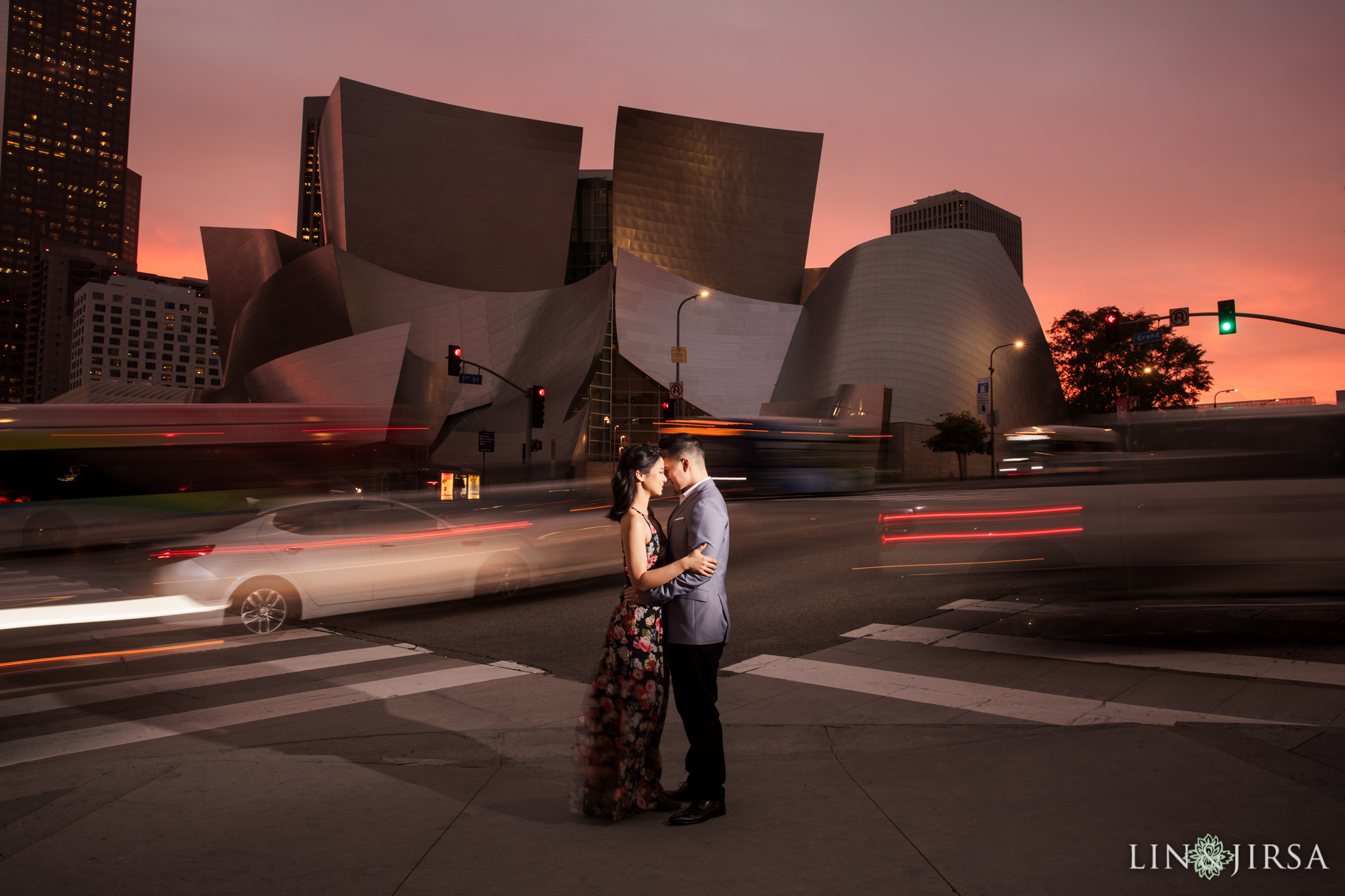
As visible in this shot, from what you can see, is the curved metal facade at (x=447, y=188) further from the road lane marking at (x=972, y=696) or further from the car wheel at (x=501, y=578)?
the road lane marking at (x=972, y=696)

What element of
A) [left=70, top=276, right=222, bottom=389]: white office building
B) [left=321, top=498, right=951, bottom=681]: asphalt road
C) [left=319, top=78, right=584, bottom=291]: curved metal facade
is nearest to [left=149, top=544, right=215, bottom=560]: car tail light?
[left=321, top=498, right=951, bottom=681]: asphalt road

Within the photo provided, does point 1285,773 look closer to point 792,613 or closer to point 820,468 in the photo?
point 792,613

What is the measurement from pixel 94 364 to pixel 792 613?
20883 cm

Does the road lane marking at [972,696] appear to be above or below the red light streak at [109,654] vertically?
above

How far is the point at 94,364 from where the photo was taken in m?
174

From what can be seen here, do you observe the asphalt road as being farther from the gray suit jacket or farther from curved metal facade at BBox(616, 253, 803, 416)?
curved metal facade at BBox(616, 253, 803, 416)

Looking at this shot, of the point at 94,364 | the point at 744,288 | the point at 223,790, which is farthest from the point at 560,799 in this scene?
the point at 94,364

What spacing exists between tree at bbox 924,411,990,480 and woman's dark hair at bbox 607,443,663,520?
44.7 metres

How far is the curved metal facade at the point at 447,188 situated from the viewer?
60406mm

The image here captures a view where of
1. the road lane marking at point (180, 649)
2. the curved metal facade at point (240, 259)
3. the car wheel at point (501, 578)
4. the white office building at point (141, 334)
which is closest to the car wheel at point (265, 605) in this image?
the road lane marking at point (180, 649)

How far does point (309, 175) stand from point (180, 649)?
176147 millimetres

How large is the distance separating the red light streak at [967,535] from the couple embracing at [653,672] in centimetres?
530

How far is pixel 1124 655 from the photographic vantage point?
709cm

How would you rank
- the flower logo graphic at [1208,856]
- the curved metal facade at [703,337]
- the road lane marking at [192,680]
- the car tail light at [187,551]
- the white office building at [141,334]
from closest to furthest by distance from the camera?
the flower logo graphic at [1208,856] → the road lane marking at [192,680] → the car tail light at [187,551] → the curved metal facade at [703,337] → the white office building at [141,334]
